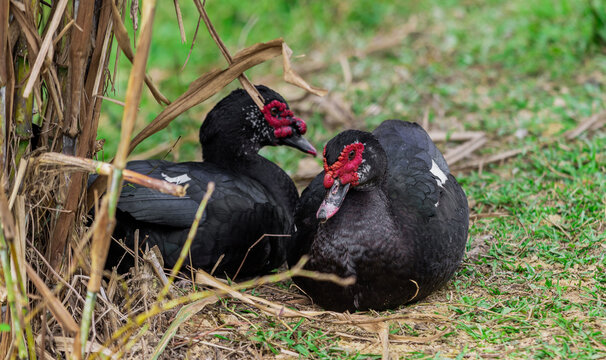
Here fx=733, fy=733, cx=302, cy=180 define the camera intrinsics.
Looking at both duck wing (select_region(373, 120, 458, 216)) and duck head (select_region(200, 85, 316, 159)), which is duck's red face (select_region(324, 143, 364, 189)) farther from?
Answer: duck head (select_region(200, 85, 316, 159))

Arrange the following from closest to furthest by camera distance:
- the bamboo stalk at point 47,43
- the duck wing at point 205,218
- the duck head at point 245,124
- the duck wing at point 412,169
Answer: the bamboo stalk at point 47,43
the duck wing at point 412,169
the duck wing at point 205,218
the duck head at point 245,124

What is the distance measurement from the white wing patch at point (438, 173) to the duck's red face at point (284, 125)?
0.84m

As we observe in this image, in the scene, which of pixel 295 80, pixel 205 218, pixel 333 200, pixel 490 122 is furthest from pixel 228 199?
pixel 490 122

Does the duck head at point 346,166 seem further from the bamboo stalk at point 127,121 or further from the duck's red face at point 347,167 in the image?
the bamboo stalk at point 127,121

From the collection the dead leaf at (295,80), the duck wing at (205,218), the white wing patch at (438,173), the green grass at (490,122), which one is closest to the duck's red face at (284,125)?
the duck wing at (205,218)

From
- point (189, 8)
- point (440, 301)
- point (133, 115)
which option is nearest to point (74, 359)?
point (133, 115)

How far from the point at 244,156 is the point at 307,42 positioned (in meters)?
3.75

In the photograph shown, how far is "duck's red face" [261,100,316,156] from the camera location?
14.7 feet

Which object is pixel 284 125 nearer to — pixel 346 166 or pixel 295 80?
pixel 346 166

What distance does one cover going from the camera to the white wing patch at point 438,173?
3875mm

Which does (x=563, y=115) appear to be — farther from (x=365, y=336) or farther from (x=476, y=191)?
(x=365, y=336)

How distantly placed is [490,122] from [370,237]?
2791mm

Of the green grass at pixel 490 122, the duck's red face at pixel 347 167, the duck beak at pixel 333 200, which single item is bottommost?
the green grass at pixel 490 122

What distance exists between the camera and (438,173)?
4.01 metres
